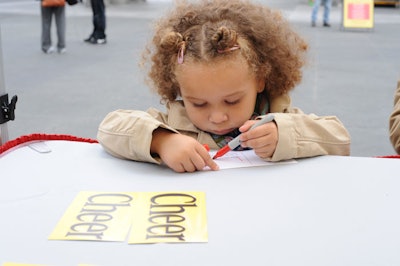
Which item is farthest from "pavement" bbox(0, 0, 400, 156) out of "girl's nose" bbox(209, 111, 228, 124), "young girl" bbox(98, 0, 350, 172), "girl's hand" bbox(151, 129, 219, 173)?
"girl's hand" bbox(151, 129, 219, 173)

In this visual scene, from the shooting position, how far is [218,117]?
4.00ft

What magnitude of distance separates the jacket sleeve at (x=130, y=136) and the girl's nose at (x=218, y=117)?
0.39 feet

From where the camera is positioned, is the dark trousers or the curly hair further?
the dark trousers

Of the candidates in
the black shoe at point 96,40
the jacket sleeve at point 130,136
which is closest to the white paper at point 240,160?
the jacket sleeve at point 130,136

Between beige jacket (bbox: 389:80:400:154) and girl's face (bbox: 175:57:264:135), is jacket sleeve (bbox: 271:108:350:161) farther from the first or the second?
beige jacket (bbox: 389:80:400:154)

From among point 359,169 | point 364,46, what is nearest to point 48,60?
point 364,46

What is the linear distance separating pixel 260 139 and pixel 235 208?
277mm

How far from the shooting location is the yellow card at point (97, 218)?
769 millimetres

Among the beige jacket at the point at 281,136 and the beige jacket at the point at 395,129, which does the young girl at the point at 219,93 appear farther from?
the beige jacket at the point at 395,129

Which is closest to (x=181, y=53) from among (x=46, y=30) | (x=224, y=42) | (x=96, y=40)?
(x=224, y=42)

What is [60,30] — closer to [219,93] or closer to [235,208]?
[219,93]

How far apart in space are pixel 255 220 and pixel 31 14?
1077cm

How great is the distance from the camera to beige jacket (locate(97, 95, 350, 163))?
1.12 m

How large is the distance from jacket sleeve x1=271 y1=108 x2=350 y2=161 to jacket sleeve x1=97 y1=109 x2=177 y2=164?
9.4 inches
